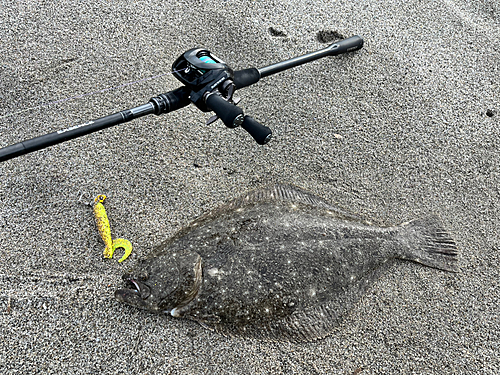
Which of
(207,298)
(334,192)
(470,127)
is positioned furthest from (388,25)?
(207,298)

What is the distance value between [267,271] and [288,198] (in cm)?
62

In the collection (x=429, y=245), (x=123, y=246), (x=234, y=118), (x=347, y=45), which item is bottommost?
(x=123, y=246)

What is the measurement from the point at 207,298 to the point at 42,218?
1.18 metres

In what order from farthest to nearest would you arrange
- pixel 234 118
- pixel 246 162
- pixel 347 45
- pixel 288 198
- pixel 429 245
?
pixel 347 45, pixel 246 162, pixel 288 198, pixel 429 245, pixel 234 118

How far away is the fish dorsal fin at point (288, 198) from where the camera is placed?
2.49m

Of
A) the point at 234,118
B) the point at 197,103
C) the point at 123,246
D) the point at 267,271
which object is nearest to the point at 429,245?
the point at 267,271

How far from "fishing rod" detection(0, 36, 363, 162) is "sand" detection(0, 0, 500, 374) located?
26.5 inches

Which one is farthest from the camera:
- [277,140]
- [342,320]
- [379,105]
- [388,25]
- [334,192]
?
[388,25]

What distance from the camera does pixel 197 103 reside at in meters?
2.06

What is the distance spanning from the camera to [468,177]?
2.76 meters

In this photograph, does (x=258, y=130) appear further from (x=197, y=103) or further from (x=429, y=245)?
(x=429, y=245)

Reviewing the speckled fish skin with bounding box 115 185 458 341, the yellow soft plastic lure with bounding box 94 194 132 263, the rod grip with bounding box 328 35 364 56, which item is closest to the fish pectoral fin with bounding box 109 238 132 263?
the yellow soft plastic lure with bounding box 94 194 132 263

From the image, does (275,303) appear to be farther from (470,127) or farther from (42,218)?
(470,127)

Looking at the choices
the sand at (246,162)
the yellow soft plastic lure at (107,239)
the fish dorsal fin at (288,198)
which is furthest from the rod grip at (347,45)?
the yellow soft plastic lure at (107,239)
